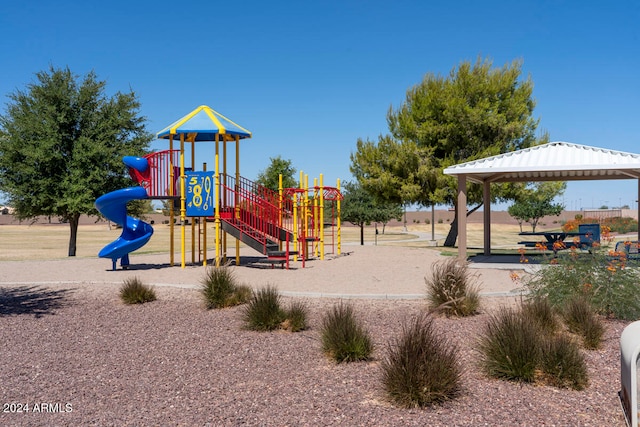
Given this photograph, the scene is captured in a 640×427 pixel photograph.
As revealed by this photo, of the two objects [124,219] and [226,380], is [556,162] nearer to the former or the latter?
[124,219]

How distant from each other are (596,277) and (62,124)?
2280cm

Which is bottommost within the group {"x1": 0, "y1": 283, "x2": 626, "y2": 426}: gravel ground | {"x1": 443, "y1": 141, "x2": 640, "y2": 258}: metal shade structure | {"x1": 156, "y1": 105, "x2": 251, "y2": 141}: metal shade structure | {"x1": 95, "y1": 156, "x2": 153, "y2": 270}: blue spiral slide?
{"x1": 0, "y1": 283, "x2": 626, "y2": 426}: gravel ground

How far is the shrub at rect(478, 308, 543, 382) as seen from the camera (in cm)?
626

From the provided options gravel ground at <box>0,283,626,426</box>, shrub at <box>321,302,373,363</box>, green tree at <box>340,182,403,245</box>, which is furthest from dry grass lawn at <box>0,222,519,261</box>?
shrub at <box>321,302,373,363</box>

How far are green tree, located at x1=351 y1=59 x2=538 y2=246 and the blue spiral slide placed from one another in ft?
48.5

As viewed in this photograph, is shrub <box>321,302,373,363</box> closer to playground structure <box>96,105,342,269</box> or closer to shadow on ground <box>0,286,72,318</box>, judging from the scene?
shadow on ground <box>0,286,72,318</box>

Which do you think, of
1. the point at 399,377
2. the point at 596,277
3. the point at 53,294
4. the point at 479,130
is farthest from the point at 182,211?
the point at 479,130

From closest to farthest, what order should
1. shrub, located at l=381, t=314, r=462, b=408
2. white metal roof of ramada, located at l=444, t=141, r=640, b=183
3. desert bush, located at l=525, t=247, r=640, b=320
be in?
shrub, located at l=381, t=314, r=462, b=408 → desert bush, located at l=525, t=247, r=640, b=320 → white metal roof of ramada, located at l=444, t=141, r=640, b=183

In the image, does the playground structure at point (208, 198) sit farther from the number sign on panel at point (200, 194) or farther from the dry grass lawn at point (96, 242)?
the dry grass lawn at point (96, 242)

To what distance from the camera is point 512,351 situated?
251 inches

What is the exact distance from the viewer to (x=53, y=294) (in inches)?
508

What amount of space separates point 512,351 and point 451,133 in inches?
940

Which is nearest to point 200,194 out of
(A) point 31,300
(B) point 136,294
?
(A) point 31,300

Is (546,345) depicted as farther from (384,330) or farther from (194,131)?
(194,131)
